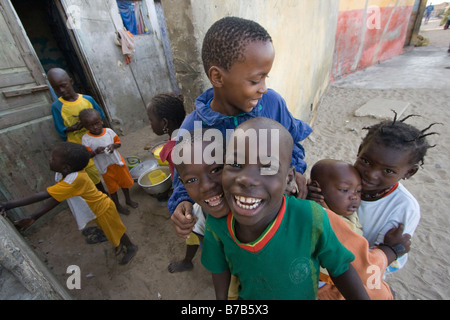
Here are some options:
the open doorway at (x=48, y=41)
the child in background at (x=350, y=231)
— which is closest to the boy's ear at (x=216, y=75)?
the child in background at (x=350, y=231)

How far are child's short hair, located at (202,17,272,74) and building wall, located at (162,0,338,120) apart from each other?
0.53m

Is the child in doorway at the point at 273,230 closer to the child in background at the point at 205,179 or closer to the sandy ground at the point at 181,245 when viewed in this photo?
the child in background at the point at 205,179

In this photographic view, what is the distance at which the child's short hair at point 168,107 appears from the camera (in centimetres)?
191

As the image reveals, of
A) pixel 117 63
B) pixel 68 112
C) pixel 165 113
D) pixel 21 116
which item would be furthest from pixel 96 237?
pixel 117 63

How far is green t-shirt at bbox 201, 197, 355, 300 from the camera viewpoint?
872 mm

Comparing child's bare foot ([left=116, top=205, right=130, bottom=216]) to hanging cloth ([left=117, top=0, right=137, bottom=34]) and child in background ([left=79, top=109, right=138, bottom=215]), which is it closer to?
child in background ([left=79, top=109, right=138, bottom=215])

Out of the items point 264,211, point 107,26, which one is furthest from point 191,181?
point 107,26

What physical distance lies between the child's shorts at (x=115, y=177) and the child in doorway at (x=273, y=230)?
2.33 m

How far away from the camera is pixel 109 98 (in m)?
4.96

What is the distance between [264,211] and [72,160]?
2037 mm

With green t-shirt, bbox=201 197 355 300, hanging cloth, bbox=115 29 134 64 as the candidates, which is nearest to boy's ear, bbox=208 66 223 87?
green t-shirt, bbox=201 197 355 300

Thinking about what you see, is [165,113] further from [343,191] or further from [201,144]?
[343,191]

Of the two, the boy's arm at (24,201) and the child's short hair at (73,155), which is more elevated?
the child's short hair at (73,155)

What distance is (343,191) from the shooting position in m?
1.28
